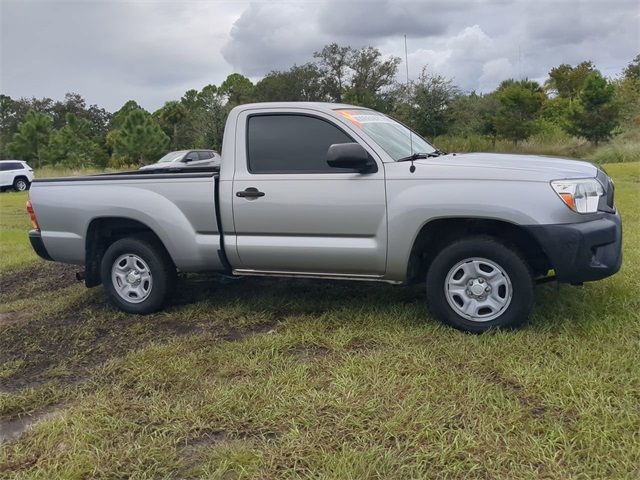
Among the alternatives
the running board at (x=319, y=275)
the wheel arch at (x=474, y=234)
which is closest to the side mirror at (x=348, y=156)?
the wheel arch at (x=474, y=234)

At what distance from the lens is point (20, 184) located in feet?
91.4

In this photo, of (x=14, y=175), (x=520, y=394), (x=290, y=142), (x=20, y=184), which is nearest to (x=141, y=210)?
(x=290, y=142)

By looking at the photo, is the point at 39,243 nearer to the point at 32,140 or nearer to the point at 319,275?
the point at 319,275

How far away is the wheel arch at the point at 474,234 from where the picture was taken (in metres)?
4.44

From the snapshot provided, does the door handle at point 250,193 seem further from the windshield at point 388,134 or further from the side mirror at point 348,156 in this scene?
the windshield at point 388,134

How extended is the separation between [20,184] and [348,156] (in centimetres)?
2733

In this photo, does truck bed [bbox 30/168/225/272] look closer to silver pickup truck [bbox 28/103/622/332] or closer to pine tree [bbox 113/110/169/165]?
A: silver pickup truck [bbox 28/103/622/332]

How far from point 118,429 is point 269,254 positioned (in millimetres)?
1984

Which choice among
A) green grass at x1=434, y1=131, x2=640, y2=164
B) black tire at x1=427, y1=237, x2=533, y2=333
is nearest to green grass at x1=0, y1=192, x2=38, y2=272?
black tire at x1=427, y1=237, x2=533, y2=333

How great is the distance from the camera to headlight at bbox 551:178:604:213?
4133 mm

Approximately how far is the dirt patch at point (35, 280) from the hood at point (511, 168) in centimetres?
467

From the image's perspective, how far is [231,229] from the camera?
5023mm

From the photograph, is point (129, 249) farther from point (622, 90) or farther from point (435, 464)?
point (622, 90)

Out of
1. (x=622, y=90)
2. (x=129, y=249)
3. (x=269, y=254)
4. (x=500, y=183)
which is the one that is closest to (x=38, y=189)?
(x=129, y=249)
